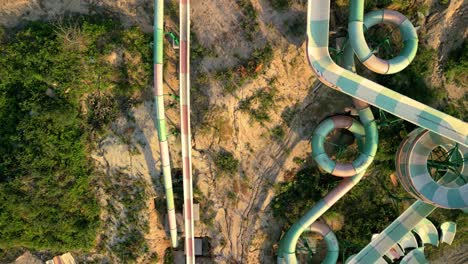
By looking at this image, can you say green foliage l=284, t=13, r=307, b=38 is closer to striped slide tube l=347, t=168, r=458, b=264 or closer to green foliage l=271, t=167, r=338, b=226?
green foliage l=271, t=167, r=338, b=226

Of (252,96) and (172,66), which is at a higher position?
(172,66)

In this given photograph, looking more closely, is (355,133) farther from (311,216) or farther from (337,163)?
(311,216)

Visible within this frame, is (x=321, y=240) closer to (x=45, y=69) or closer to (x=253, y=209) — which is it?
(x=253, y=209)

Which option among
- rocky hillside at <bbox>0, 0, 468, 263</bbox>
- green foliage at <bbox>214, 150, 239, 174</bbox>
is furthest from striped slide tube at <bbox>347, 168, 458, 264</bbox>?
green foliage at <bbox>214, 150, 239, 174</bbox>

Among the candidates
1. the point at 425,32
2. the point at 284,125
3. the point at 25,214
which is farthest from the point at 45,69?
the point at 425,32

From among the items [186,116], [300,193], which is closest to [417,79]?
[300,193]

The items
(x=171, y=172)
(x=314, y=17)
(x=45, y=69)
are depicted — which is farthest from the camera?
(x=171, y=172)
